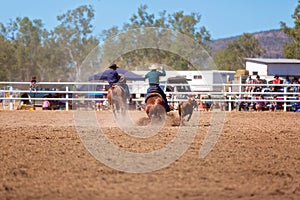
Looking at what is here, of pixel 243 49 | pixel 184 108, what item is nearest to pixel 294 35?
pixel 184 108

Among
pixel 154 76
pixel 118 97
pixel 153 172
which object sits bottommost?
pixel 153 172

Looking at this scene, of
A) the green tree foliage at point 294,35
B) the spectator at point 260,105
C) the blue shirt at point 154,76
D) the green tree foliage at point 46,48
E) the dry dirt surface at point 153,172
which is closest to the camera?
the dry dirt surface at point 153,172

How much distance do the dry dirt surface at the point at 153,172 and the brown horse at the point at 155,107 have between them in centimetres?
194

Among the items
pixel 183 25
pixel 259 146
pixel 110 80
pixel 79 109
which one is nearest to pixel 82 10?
pixel 183 25

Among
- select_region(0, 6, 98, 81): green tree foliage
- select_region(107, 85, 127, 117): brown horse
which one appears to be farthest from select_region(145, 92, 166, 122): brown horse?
select_region(0, 6, 98, 81): green tree foliage

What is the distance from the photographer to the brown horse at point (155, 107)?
13.4m

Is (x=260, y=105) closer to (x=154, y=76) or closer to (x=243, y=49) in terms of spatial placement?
(x=154, y=76)

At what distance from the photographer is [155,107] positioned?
43.8 ft

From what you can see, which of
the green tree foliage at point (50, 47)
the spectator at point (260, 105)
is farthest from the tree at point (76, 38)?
the spectator at point (260, 105)

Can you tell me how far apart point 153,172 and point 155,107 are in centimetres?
618

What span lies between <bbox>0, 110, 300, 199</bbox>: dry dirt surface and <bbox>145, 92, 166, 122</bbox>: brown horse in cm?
194

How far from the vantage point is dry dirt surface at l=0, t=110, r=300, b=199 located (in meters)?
5.98

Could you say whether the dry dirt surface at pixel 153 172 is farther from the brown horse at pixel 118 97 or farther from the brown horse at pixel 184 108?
the brown horse at pixel 118 97

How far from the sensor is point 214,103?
24.3 m
